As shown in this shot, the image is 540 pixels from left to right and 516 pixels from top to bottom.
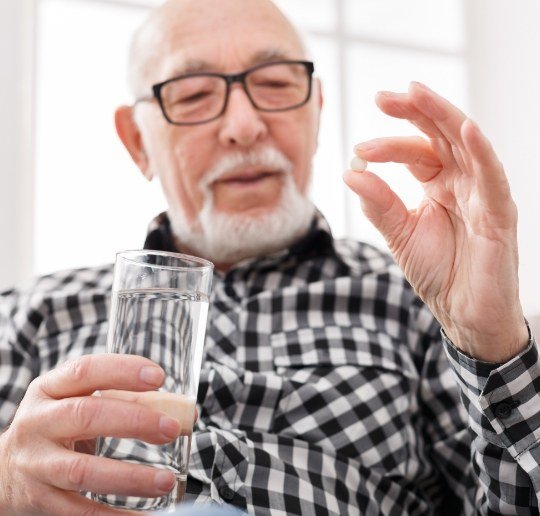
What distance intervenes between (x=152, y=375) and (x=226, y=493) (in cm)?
41

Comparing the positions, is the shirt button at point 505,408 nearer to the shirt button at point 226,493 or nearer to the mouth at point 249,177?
the shirt button at point 226,493

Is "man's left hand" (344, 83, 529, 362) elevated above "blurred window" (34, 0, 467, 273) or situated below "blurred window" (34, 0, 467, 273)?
below

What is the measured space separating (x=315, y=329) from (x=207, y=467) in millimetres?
297

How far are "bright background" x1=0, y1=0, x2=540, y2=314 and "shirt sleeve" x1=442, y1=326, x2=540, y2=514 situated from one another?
1525 mm

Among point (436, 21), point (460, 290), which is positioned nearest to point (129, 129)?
point (460, 290)

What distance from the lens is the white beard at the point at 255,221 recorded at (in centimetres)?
132

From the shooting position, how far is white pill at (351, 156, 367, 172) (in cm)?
89

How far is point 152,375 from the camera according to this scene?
2.24ft

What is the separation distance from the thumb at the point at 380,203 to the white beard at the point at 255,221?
1.41 feet

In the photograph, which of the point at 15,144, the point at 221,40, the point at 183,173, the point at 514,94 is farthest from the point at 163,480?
the point at 514,94

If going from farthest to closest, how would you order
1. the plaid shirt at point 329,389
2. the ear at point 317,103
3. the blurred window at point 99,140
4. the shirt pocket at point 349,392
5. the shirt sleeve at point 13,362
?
the blurred window at point 99,140
the ear at point 317,103
the shirt sleeve at point 13,362
the shirt pocket at point 349,392
the plaid shirt at point 329,389

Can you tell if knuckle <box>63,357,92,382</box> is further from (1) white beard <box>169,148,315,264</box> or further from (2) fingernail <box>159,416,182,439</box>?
(1) white beard <box>169,148,315,264</box>

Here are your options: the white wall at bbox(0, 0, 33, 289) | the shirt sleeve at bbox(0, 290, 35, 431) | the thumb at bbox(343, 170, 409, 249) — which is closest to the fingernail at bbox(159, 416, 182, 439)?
the thumb at bbox(343, 170, 409, 249)

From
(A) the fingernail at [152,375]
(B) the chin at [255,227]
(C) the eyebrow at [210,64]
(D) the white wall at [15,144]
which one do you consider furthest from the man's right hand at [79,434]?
(D) the white wall at [15,144]
